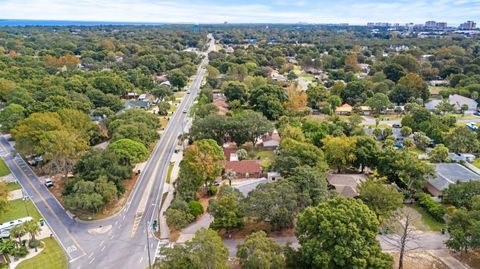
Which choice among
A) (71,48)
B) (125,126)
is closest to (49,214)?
(125,126)

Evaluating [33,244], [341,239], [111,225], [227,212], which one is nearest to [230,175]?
[227,212]

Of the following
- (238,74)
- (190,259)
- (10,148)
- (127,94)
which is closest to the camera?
(190,259)

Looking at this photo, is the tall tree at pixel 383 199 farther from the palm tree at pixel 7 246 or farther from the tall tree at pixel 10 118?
the tall tree at pixel 10 118

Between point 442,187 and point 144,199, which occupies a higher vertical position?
point 442,187

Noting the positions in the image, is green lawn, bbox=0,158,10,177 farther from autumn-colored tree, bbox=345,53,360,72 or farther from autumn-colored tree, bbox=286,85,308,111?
autumn-colored tree, bbox=345,53,360,72

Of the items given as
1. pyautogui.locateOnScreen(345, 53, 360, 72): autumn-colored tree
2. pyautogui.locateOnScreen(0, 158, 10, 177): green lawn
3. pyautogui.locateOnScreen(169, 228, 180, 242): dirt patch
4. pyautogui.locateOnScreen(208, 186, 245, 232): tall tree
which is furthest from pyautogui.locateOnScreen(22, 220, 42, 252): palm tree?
pyautogui.locateOnScreen(345, 53, 360, 72): autumn-colored tree

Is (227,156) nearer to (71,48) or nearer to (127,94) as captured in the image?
(127,94)

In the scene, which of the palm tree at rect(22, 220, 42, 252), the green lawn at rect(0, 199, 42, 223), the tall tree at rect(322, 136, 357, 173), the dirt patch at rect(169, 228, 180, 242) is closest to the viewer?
the palm tree at rect(22, 220, 42, 252)
